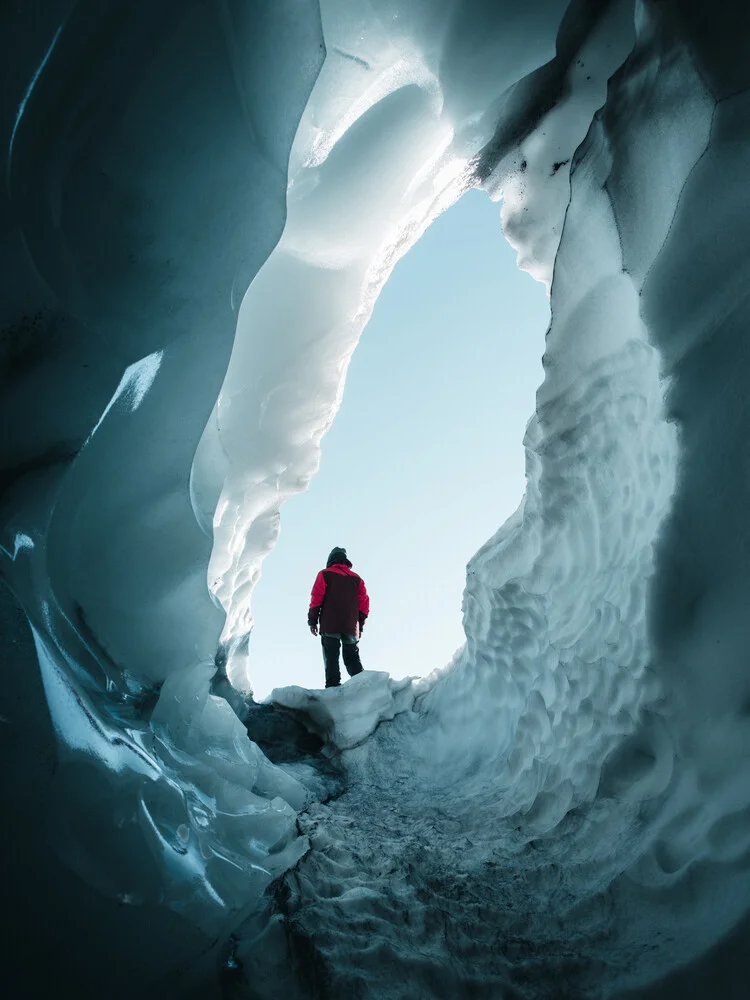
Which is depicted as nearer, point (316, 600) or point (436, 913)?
point (436, 913)

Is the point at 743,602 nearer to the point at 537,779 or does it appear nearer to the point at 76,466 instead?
the point at 537,779

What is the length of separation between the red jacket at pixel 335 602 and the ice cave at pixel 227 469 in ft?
6.24

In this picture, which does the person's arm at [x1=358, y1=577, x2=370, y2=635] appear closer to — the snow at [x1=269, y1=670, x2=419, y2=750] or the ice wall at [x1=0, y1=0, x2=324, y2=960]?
the snow at [x1=269, y1=670, x2=419, y2=750]

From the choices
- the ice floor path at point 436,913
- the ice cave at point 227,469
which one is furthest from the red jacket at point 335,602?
the ice floor path at point 436,913

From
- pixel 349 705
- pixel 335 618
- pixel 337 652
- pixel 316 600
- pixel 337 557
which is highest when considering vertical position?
pixel 337 557

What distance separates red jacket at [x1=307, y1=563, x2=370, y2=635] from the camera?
470 centimetres

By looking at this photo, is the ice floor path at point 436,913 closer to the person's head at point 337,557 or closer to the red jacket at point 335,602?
the red jacket at point 335,602

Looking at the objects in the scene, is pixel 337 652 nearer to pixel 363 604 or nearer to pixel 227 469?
pixel 363 604

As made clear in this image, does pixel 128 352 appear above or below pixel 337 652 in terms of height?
above

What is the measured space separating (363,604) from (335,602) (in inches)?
15.6

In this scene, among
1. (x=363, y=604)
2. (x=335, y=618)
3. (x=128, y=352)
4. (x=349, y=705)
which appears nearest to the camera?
(x=128, y=352)

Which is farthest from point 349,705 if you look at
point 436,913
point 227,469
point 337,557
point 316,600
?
point 436,913

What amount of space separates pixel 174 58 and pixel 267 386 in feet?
5.87

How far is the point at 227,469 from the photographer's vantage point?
2.77 meters
